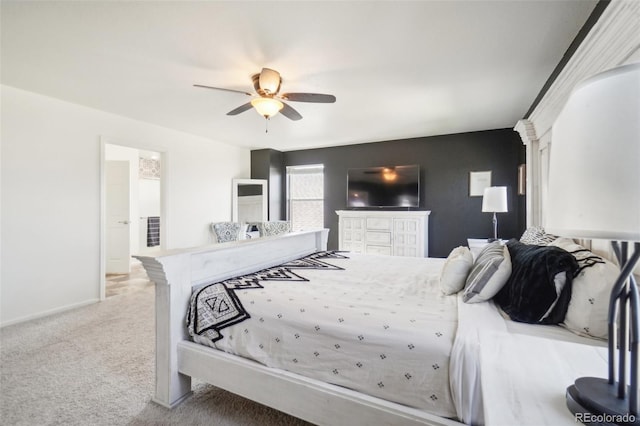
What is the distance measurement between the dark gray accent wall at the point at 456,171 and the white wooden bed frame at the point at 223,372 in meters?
3.85

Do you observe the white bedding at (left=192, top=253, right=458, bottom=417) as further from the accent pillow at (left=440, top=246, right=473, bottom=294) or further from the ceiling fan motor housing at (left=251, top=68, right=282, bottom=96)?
the ceiling fan motor housing at (left=251, top=68, right=282, bottom=96)

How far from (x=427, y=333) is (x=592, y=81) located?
40.4 inches

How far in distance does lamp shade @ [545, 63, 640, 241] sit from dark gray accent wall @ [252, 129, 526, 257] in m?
4.27

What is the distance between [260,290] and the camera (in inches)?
70.6

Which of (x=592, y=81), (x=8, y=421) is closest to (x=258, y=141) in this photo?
(x=8, y=421)

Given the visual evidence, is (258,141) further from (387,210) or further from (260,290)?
(260,290)

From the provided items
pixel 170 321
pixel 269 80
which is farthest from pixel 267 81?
pixel 170 321

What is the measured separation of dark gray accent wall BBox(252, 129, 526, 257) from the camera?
4.57 meters

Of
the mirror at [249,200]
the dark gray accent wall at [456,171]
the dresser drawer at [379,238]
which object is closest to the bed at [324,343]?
the dresser drawer at [379,238]

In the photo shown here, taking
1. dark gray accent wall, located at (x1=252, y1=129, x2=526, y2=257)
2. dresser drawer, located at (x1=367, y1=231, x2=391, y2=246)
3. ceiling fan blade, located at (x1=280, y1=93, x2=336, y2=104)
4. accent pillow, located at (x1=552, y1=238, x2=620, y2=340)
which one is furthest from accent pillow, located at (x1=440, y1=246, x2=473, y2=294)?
dresser drawer, located at (x1=367, y1=231, x2=391, y2=246)

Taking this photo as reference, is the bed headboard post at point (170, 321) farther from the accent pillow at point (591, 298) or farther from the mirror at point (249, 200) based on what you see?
the mirror at point (249, 200)

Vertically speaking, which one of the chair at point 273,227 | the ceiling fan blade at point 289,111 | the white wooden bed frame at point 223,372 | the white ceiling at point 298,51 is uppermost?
the white ceiling at point 298,51

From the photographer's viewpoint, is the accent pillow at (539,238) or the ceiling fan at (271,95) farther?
the ceiling fan at (271,95)

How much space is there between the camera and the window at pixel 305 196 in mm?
6160
